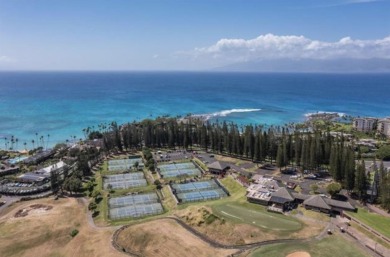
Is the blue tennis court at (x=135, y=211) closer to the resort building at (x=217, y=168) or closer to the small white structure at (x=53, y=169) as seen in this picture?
the resort building at (x=217, y=168)

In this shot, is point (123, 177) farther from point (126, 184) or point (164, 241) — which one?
point (164, 241)

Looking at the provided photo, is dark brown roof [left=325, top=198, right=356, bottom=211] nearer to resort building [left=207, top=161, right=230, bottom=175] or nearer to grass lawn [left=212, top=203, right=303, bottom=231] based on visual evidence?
grass lawn [left=212, top=203, right=303, bottom=231]

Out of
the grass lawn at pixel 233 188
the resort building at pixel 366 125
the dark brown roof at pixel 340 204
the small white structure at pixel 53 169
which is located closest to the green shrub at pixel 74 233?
the grass lawn at pixel 233 188

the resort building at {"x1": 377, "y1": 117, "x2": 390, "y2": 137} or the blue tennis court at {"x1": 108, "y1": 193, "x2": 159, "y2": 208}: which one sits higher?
the resort building at {"x1": 377, "y1": 117, "x2": 390, "y2": 137}

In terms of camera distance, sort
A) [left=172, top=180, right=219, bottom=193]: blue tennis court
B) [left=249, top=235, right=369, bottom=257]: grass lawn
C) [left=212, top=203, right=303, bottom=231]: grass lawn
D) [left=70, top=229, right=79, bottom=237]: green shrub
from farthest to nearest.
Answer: [left=172, top=180, right=219, bottom=193]: blue tennis court → [left=70, top=229, right=79, bottom=237]: green shrub → [left=212, top=203, right=303, bottom=231]: grass lawn → [left=249, top=235, right=369, bottom=257]: grass lawn

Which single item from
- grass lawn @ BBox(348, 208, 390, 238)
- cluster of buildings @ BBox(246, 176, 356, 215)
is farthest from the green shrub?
grass lawn @ BBox(348, 208, 390, 238)

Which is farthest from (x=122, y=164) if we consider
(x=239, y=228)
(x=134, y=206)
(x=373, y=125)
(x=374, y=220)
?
(x=373, y=125)
